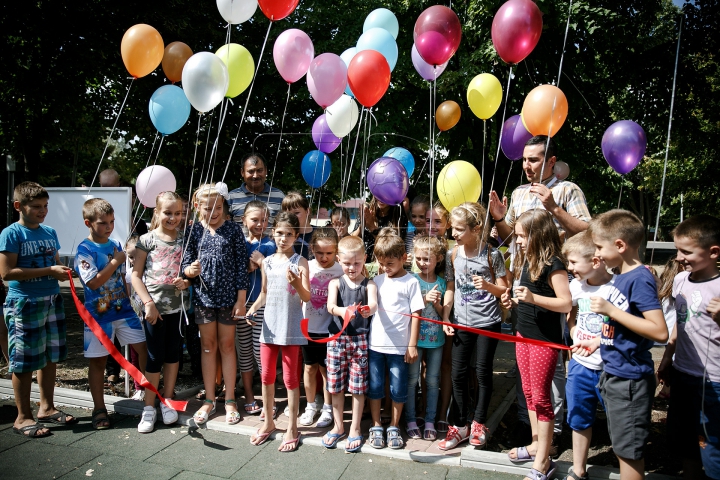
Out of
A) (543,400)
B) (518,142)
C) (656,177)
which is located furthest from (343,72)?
(656,177)

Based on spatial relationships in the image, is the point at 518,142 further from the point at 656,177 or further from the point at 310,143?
the point at 656,177

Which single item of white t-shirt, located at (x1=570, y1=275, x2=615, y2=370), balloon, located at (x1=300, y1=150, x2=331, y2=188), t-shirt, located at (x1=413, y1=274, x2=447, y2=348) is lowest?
t-shirt, located at (x1=413, y1=274, x2=447, y2=348)

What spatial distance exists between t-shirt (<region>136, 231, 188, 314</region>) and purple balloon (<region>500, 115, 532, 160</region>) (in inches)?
130

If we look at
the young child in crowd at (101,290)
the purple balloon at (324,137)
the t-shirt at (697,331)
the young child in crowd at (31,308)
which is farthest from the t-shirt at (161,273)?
the t-shirt at (697,331)

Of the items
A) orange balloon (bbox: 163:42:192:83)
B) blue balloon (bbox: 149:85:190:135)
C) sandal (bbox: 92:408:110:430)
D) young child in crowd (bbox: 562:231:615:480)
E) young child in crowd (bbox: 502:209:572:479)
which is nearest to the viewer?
young child in crowd (bbox: 562:231:615:480)

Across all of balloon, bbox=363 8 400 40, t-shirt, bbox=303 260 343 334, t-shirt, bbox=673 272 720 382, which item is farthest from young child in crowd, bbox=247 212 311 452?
balloon, bbox=363 8 400 40

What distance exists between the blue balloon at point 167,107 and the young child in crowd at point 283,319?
1.67 meters

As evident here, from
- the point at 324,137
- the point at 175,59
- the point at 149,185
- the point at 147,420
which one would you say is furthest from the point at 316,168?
the point at 147,420

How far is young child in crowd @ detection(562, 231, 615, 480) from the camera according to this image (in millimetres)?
3021

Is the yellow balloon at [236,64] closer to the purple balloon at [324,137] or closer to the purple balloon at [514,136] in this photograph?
the purple balloon at [324,137]

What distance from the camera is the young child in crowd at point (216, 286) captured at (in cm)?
405

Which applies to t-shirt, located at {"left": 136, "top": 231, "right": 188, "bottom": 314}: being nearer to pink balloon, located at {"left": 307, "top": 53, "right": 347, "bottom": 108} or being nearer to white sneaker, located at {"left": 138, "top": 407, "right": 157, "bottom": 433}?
white sneaker, located at {"left": 138, "top": 407, "right": 157, "bottom": 433}

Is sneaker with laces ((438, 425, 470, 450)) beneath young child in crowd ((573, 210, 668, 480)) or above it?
beneath

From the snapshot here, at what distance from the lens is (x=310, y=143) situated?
985 centimetres
